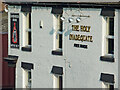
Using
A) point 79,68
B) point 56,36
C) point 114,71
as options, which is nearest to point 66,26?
point 56,36

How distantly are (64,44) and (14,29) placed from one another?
3282 millimetres

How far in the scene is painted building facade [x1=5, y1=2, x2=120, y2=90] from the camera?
14383 mm

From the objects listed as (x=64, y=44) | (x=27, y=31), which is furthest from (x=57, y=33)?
(x=27, y=31)

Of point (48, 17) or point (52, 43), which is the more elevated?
point (48, 17)

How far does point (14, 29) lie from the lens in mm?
18172

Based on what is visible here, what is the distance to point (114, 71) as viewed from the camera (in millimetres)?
14031

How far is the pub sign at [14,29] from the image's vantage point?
18.0 m

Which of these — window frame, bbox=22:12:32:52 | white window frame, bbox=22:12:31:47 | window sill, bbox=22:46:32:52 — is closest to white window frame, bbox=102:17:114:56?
window sill, bbox=22:46:32:52

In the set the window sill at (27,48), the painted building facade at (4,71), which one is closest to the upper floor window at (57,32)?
the window sill at (27,48)

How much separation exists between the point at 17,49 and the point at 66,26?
326 cm

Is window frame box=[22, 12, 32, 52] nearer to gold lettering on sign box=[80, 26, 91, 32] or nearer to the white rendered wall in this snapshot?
the white rendered wall

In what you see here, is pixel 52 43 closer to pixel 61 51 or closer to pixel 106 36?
pixel 61 51

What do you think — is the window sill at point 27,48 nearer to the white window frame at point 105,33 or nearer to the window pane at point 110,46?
the white window frame at point 105,33

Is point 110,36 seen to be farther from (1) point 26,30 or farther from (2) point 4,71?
(2) point 4,71
